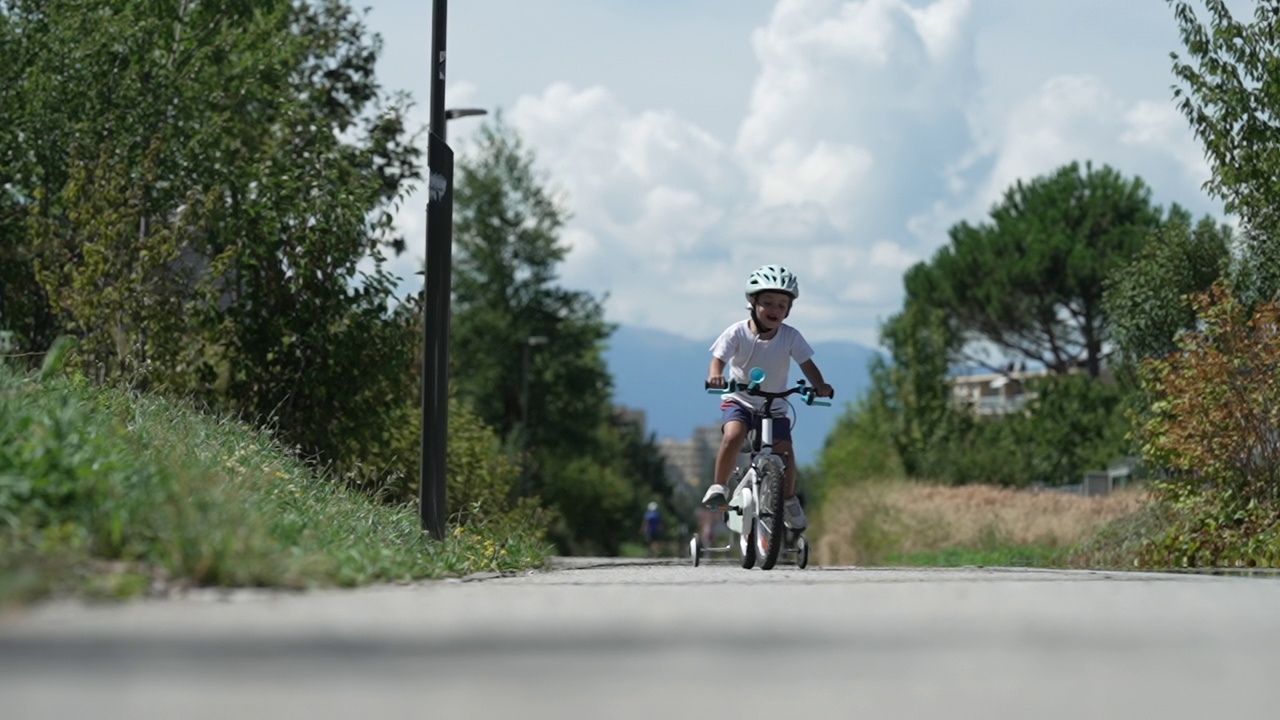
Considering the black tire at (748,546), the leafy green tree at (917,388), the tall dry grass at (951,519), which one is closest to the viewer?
the black tire at (748,546)

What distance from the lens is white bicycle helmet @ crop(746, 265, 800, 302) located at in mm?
11969

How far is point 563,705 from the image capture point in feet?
14.6

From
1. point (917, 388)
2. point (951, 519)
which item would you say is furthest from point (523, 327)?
point (951, 519)

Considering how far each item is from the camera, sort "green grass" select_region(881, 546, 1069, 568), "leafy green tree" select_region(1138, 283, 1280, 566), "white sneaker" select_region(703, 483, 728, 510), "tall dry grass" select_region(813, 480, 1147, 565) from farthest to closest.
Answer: "tall dry grass" select_region(813, 480, 1147, 565) < "green grass" select_region(881, 546, 1069, 568) < "leafy green tree" select_region(1138, 283, 1280, 566) < "white sneaker" select_region(703, 483, 728, 510)

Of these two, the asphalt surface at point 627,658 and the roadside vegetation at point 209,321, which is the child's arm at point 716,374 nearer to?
the roadside vegetation at point 209,321

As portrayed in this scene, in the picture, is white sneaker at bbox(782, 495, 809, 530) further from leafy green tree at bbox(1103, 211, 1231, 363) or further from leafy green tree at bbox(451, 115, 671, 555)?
leafy green tree at bbox(451, 115, 671, 555)

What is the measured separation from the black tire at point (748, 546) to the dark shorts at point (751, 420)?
0.59 m

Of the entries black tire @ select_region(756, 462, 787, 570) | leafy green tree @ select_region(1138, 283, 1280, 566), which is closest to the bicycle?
black tire @ select_region(756, 462, 787, 570)

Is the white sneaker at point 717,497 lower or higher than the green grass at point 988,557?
higher

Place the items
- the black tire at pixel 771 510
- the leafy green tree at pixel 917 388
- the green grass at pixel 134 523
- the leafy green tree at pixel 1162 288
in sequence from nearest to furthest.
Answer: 1. the green grass at pixel 134 523
2. the black tire at pixel 771 510
3. the leafy green tree at pixel 1162 288
4. the leafy green tree at pixel 917 388

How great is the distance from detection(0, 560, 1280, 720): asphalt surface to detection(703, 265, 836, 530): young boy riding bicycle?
191 inches

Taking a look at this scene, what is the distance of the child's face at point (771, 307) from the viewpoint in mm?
12023

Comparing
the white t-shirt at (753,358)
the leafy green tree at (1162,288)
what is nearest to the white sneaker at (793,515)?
the white t-shirt at (753,358)

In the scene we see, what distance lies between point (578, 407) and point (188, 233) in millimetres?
40186
